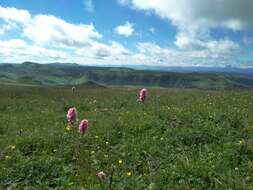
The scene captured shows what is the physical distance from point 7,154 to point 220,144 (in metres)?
6.10

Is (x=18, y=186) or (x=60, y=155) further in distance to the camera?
(x=60, y=155)

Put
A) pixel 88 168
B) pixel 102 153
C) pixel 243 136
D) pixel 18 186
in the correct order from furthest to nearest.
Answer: pixel 243 136 → pixel 102 153 → pixel 88 168 → pixel 18 186

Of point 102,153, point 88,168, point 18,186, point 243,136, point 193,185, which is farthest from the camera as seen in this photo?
point 243,136

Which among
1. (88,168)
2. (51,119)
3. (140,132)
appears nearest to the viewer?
(88,168)

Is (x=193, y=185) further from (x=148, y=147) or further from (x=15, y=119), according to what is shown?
(x=15, y=119)

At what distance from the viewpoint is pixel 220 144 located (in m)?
12.2

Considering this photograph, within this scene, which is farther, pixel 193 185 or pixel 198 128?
pixel 198 128

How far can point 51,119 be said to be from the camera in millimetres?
19172

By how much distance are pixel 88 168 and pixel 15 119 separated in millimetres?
9844

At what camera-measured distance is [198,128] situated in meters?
13.8

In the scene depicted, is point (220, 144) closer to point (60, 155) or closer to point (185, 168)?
point (185, 168)

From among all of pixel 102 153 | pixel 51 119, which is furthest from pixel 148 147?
pixel 51 119

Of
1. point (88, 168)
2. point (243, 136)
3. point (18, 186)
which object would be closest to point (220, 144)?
point (243, 136)

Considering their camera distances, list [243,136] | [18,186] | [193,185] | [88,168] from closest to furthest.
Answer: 1. [193,185]
2. [18,186]
3. [88,168]
4. [243,136]
